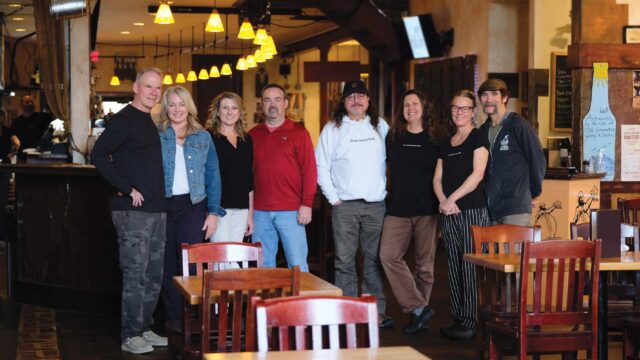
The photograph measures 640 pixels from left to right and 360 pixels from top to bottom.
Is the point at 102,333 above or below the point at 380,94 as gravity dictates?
below

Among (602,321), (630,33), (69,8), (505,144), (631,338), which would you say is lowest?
(631,338)

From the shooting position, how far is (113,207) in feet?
21.3

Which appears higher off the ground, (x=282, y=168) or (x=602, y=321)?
(x=282, y=168)

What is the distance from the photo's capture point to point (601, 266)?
516 centimetres

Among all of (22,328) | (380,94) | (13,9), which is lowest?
(22,328)

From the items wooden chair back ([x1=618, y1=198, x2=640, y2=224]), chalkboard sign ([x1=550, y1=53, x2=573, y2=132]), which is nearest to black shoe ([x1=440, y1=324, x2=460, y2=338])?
wooden chair back ([x1=618, y1=198, x2=640, y2=224])

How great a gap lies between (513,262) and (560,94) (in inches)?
258

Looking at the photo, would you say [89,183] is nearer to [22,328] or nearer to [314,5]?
[22,328]

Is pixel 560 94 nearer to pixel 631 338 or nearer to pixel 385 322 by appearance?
pixel 385 322

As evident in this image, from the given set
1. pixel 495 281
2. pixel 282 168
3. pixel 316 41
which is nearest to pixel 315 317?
pixel 495 281

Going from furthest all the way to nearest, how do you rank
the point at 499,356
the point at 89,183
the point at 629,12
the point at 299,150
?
1. the point at 629,12
2. the point at 89,183
3. the point at 299,150
4. the point at 499,356

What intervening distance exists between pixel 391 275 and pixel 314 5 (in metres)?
8.79

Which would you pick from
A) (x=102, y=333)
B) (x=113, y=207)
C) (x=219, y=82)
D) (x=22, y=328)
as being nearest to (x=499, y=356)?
(x=113, y=207)

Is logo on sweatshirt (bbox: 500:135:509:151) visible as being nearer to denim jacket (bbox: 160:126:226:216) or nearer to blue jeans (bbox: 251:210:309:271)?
blue jeans (bbox: 251:210:309:271)
